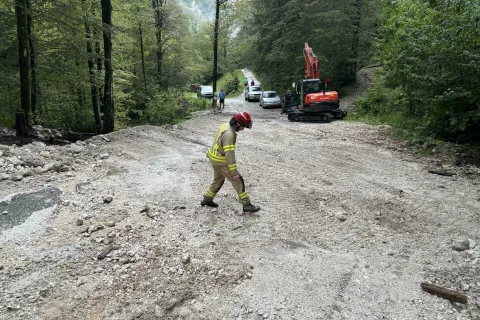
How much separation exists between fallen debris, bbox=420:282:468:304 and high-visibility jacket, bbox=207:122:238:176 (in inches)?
127

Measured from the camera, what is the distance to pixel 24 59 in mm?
9992

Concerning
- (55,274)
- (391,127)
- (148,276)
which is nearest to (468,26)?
(391,127)

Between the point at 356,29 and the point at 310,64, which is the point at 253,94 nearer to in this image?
the point at 356,29

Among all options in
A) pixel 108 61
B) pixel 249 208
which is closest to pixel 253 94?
pixel 108 61

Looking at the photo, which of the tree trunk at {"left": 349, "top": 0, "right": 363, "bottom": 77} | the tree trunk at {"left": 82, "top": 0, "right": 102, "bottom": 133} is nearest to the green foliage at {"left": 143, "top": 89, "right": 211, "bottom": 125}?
the tree trunk at {"left": 82, "top": 0, "right": 102, "bottom": 133}

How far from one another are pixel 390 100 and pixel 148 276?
56.5 ft

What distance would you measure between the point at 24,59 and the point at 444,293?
1215 centimetres

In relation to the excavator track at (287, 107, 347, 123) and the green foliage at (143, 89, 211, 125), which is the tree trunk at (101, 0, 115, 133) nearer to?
the green foliage at (143, 89, 211, 125)

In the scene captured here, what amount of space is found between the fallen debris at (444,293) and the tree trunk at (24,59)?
11.3 meters

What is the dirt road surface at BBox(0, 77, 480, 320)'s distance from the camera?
12.4 ft

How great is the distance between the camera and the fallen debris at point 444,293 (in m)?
3.88

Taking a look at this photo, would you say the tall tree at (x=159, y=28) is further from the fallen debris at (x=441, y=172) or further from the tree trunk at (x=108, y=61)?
the fallen debris at (x=441, y=172)

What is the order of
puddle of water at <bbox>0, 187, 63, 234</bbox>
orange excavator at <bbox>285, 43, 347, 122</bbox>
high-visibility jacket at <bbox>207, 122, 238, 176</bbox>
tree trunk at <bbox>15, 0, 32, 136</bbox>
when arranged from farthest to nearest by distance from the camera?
orange excavator at <bbox>285, 43, 347, 122</bbox>, tree trunk at <bbox>15, 0, 32, 136</bbox>, high-visibility jacket at <bbox>207, 122, 238, 176</bbox>, puddle of water at <bbox>0, 187, 63, 234</bbox>

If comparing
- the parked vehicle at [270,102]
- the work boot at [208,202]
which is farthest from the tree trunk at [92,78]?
the parked vehicle at [270,102]
